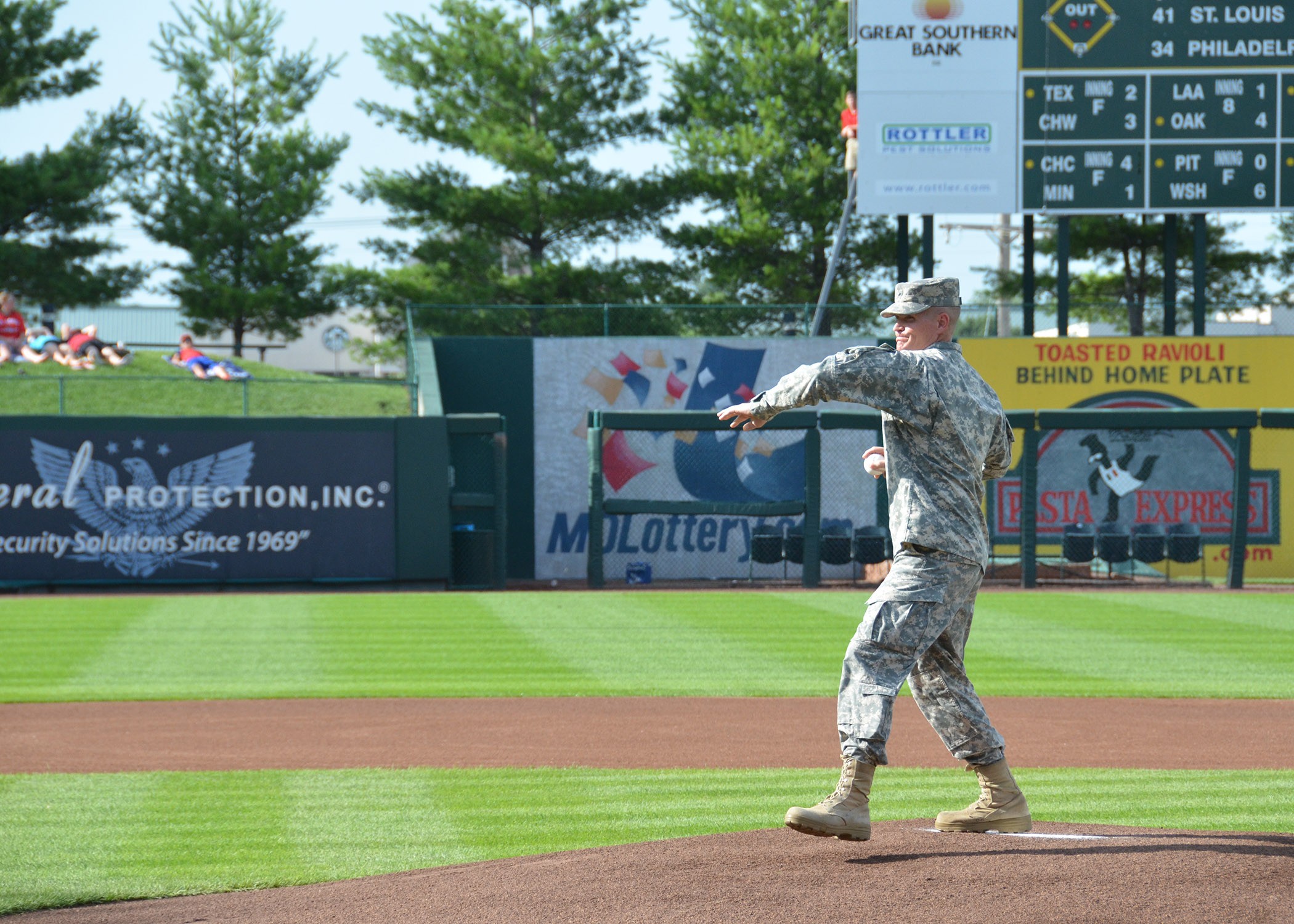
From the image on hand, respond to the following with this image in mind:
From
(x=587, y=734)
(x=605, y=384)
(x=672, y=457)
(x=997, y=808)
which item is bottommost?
(x=587, y=734)

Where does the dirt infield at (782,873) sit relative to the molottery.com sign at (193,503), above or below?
below

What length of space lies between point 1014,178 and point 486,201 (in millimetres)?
17418

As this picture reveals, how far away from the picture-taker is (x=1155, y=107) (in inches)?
816

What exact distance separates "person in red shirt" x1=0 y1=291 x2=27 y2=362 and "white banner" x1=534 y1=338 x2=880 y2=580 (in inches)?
429

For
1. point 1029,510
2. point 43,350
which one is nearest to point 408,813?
point 1029,510

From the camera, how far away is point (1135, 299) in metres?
34.3

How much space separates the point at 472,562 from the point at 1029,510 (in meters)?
7.85

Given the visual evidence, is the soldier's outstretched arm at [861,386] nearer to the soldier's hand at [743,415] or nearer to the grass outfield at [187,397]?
the soldier's hand at [743,415]

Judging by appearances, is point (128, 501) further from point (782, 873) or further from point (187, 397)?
point (782, 873)

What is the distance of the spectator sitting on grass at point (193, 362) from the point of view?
24.6m

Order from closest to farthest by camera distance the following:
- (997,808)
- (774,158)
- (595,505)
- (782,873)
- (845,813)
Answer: (782,873) → (845,813) → (997,808) → (595,505) → (774,158)

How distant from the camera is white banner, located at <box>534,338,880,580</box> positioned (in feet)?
74.1

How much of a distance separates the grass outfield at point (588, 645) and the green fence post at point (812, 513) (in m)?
0.86

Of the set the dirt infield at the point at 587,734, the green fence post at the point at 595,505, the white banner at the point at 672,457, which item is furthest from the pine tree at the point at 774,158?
the dirt infield at the point at 587,734
